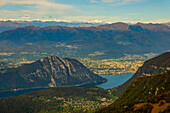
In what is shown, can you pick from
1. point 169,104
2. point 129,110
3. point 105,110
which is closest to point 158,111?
point 169,104

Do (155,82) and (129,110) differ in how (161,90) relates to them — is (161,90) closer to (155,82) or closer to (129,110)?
(155,82)

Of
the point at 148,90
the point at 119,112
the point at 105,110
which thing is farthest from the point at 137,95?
the point at 119,112

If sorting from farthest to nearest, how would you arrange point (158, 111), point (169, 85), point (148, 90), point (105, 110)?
point (148, 90)
point (169, 85)
point (105, 110)
point (158, 111)

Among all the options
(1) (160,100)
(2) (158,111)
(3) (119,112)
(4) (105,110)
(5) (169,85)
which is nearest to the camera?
(2) (158,111)

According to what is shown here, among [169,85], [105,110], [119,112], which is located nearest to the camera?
[119,112]

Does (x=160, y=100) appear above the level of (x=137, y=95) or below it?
above

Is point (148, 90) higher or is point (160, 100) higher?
point (160, 100)

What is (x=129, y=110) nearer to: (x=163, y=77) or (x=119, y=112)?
(x=119, y=112)

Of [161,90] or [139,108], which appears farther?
[161,90]

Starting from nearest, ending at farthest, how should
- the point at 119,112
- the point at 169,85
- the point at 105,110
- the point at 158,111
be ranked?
1. the point at 158,111
2. the point at 119,112
3. the point at 105,110
4. the point at 169,85
